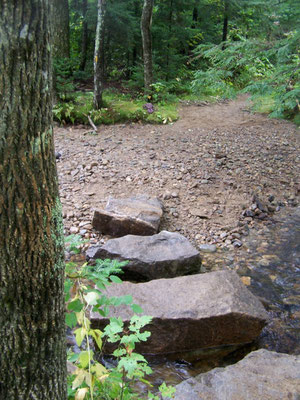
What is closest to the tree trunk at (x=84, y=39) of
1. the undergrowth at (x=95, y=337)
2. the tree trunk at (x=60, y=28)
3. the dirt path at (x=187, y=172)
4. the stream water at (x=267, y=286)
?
the tree trunk at (x=60, y=28)

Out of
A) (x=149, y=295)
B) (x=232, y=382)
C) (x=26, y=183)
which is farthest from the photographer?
(x=149, y=295)

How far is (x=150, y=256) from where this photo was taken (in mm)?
5379

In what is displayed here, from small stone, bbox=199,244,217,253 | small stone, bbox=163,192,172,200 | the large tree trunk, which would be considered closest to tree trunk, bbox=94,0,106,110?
small stone, bbox=163,192,172,200

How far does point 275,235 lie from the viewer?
22.0ft

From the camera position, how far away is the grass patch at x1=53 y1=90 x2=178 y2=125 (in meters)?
10.8

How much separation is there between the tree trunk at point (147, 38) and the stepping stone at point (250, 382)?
1081 centimetres

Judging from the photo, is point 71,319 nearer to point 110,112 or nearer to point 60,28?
point 110,112

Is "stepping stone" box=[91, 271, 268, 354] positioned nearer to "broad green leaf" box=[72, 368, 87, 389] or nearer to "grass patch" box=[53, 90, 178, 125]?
"broad green leaf" box=[72, 368, 87, 389]

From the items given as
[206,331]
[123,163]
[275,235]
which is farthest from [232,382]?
[123,163]

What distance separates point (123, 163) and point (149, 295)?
4.58 m

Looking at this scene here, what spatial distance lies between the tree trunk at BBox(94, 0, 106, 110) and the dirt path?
1121 millimetres

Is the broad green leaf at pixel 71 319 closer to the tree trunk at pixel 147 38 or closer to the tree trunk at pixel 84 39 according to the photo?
the tree trunk at pixel 147 38

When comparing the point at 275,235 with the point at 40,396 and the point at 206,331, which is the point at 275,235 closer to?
the point at 206,331

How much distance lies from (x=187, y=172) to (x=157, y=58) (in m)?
7.65
